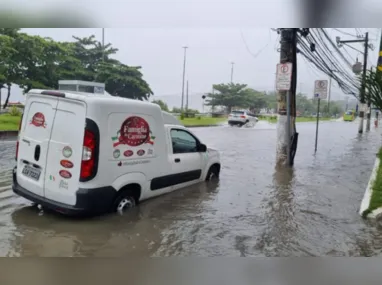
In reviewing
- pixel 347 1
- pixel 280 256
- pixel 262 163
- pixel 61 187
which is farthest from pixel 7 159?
pixel 347 1

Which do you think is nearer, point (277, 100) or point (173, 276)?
point (173, 276)

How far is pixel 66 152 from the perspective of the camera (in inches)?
172

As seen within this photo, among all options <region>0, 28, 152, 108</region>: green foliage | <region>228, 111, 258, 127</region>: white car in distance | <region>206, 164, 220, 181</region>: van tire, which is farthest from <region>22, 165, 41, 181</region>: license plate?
<region>228, 111, 258, 127</region>: white car in distance

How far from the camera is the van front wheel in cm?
482

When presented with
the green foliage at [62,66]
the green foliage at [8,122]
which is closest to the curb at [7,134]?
the green foliage at [8,122]

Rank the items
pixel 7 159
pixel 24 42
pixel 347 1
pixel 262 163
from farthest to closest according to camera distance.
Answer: pixel 24 42
pixel 262 163
pixel 7 159
pixel 347 1

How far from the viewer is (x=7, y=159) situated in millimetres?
8750

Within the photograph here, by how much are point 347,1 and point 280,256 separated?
10.1 feet

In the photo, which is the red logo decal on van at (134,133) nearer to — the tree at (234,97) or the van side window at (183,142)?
the van side window at (183,142)

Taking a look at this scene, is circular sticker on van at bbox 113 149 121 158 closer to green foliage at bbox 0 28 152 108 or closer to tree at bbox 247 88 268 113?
green foliage at bbox 0 28 152 108

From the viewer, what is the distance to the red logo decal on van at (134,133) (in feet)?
15.2

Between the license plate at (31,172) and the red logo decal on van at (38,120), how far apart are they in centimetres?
58

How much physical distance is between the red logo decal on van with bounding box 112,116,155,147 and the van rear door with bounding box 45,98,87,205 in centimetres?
48

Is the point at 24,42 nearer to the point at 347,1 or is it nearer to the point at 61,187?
the point at 61,187
